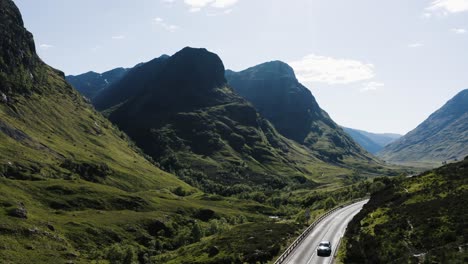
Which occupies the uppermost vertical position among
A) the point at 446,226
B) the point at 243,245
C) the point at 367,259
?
the point at 446,226

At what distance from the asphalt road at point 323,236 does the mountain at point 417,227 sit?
4563 mm

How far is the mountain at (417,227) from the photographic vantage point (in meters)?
49.8

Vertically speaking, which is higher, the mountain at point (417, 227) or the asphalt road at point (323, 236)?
the mountain at point (417, 227)

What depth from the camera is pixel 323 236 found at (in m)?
89.6

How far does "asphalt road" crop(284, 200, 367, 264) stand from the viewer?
227ft

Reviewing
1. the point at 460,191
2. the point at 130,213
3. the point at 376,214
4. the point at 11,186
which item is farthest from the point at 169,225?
the point at 460,191

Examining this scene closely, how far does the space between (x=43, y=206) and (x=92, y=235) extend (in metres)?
30.9

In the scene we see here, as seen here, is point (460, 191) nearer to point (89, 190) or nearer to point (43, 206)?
point (43, 206)

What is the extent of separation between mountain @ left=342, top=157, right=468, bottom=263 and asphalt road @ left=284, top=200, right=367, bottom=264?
4.56 meters

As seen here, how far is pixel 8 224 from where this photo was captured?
123m

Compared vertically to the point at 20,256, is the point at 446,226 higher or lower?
higher

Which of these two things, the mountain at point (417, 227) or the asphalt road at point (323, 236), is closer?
the mountain at point (417, 227)

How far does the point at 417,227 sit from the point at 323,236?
94.8 ft

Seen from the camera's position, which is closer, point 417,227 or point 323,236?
point 417,227
